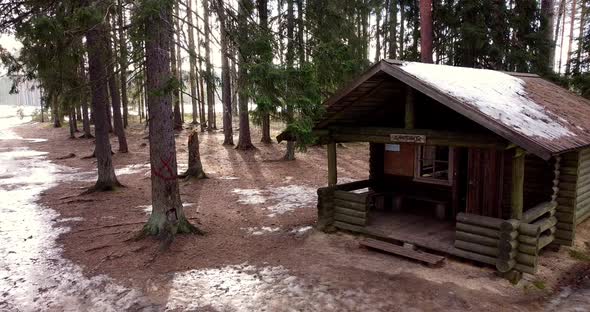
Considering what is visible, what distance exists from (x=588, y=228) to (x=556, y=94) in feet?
11.6

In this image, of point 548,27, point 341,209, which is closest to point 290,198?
point 341,209

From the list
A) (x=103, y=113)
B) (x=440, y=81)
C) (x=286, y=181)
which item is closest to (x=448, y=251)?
(x=440, y=81)

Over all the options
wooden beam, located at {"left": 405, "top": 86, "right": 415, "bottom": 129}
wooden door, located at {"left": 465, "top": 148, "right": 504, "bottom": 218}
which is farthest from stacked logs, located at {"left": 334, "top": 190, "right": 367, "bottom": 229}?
wooden door, located at {"left": 465, "top": 148, "right": 504, "bottom": 218}

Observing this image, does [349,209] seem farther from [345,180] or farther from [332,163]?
[345,180]

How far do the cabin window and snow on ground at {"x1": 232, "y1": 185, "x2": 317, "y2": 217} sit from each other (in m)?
3.48

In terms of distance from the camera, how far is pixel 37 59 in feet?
28.7

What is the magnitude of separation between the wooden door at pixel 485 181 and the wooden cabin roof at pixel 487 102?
133cm

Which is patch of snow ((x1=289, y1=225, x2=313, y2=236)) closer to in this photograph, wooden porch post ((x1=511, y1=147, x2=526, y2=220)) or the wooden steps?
the wooden steps

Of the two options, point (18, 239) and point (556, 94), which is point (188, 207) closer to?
point (18, 239)

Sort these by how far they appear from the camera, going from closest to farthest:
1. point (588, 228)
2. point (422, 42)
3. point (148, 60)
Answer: point (148, 60), point (588, 228), point (422, 42)

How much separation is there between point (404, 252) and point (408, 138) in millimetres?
2350

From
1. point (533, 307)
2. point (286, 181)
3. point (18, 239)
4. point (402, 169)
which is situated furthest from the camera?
point (286, 181)

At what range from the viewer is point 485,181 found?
9219 mm

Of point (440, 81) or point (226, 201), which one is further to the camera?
point (226, 201)
